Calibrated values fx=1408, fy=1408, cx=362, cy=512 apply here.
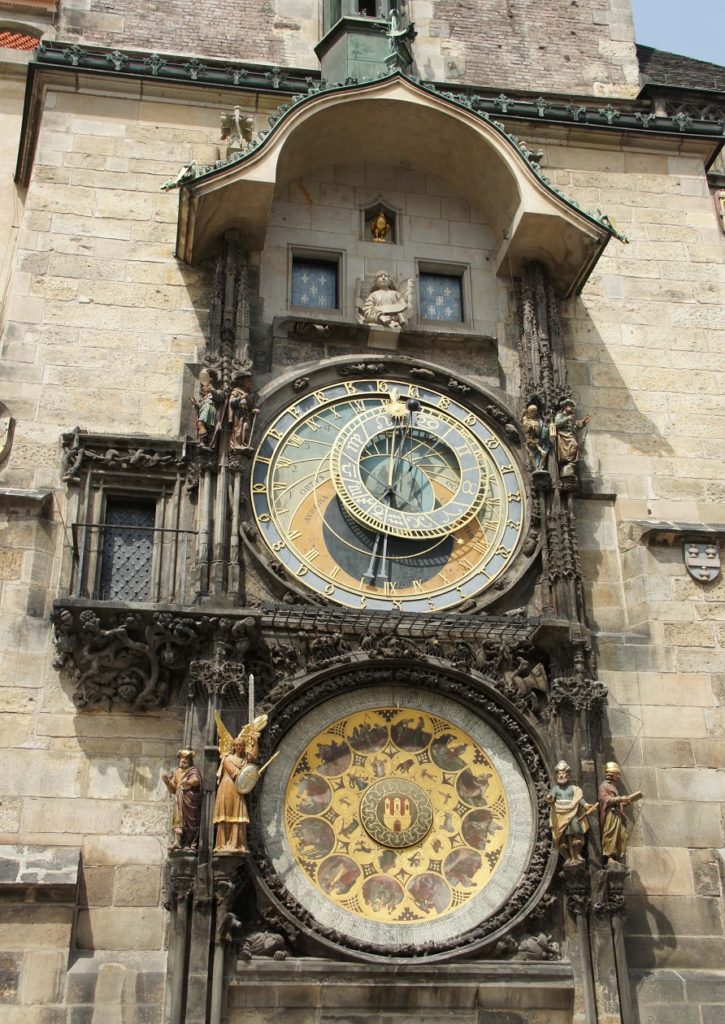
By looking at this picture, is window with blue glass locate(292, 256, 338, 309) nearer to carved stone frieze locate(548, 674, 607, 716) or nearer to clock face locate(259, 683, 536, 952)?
clock face locate(259, 683, 536, 952)

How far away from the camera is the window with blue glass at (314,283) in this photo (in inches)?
462

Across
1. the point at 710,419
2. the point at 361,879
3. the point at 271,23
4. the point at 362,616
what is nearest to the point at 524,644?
the point at 362,616

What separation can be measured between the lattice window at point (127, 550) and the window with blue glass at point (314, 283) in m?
2.34

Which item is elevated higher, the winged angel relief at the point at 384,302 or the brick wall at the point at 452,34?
the brick wall at the point at 452,34

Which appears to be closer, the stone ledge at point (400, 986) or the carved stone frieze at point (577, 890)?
the stone ledge at point (400, 986)

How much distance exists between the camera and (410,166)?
40.7 ft

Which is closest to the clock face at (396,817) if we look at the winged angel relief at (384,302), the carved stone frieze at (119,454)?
the carved stone frieze at (119,454)

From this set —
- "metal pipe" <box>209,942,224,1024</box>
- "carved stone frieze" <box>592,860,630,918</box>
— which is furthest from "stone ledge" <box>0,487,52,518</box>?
"carved stone frieze" <box>592,860,630,918</box>

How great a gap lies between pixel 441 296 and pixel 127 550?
11.9 ft

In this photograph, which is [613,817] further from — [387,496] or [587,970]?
[387,496]

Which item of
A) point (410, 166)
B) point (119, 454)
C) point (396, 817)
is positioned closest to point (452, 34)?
point (410, 166)

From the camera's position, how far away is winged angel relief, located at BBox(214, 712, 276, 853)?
8922 millimetres

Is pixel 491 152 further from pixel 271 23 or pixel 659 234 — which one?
pixel 271 23

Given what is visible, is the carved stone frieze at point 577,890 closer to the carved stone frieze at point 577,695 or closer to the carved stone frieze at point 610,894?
the carved stone frieze at point 610,894
